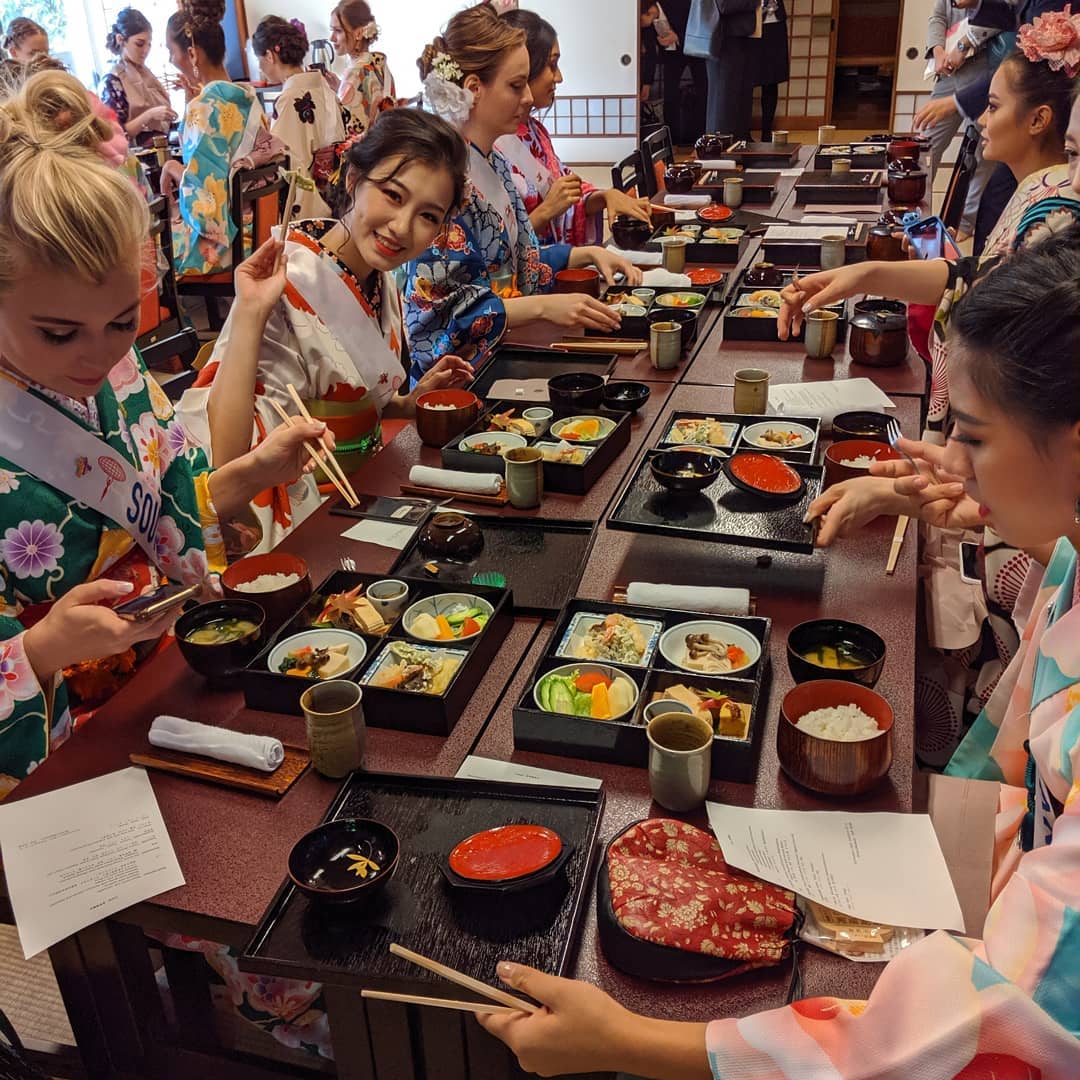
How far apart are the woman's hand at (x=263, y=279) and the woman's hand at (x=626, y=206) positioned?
6.52 feet

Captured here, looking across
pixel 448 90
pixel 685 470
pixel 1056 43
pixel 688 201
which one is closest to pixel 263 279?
pixel 685 470

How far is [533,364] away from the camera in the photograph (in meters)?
2.76

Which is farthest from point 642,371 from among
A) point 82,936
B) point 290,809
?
point 82,936

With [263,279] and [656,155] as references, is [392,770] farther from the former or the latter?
[656,155]

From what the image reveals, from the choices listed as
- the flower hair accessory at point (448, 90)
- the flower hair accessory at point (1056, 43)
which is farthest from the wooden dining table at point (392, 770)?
the flower hair accessory at point (1056, 43)

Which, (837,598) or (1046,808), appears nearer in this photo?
(1046,808)

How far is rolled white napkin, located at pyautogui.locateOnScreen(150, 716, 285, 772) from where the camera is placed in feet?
4.34

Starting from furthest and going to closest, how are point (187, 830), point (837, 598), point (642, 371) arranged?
1. point (642, 371)
2. point (837, 598)
3. point (187, 830)

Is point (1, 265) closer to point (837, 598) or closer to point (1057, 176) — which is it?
point (837, 598)

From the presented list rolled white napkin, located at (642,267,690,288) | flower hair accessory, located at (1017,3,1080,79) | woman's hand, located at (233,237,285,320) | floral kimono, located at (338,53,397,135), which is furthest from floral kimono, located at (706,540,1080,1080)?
floral kimono, located at (338,53,397,135)

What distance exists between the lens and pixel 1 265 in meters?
1.41

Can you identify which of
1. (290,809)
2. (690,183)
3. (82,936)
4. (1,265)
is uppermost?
(1,265)

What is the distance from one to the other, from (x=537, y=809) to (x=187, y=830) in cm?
44

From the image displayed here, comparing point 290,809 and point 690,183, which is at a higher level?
point 690,183
